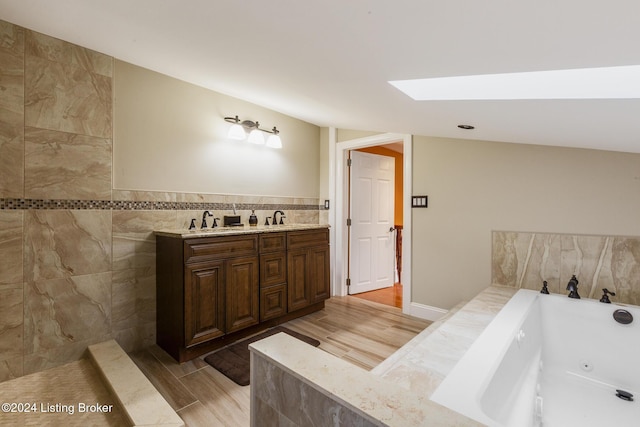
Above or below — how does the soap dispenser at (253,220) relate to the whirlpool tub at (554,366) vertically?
above

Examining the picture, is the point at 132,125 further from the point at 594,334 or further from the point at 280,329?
the point at 594,334

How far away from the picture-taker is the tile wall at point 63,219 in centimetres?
193

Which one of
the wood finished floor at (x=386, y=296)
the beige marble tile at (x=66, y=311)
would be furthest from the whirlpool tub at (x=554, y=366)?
the beige marble tile at (x=66, y=311)

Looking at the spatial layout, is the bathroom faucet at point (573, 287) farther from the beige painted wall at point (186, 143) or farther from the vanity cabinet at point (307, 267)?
the beige painted wall at point (186, 143)

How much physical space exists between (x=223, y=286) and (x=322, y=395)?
1636mm

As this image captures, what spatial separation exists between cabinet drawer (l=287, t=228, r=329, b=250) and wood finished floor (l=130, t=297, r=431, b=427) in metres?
0.79

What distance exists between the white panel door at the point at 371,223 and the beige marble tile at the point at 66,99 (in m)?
2.71

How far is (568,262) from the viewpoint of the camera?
93.9 inches

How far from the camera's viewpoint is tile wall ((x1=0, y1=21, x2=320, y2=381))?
193 centimetres

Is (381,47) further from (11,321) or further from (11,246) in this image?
(11,321)

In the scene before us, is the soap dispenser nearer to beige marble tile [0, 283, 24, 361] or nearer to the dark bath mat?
the dark bath mat

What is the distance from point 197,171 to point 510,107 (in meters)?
2.52

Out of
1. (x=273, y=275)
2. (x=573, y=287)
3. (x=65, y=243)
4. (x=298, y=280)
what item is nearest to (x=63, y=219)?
(x=65, y=243)

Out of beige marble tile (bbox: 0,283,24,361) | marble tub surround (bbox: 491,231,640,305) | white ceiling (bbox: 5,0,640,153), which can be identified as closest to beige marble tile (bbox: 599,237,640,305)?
marble tub surround (bbox: 491,231,640,305)
